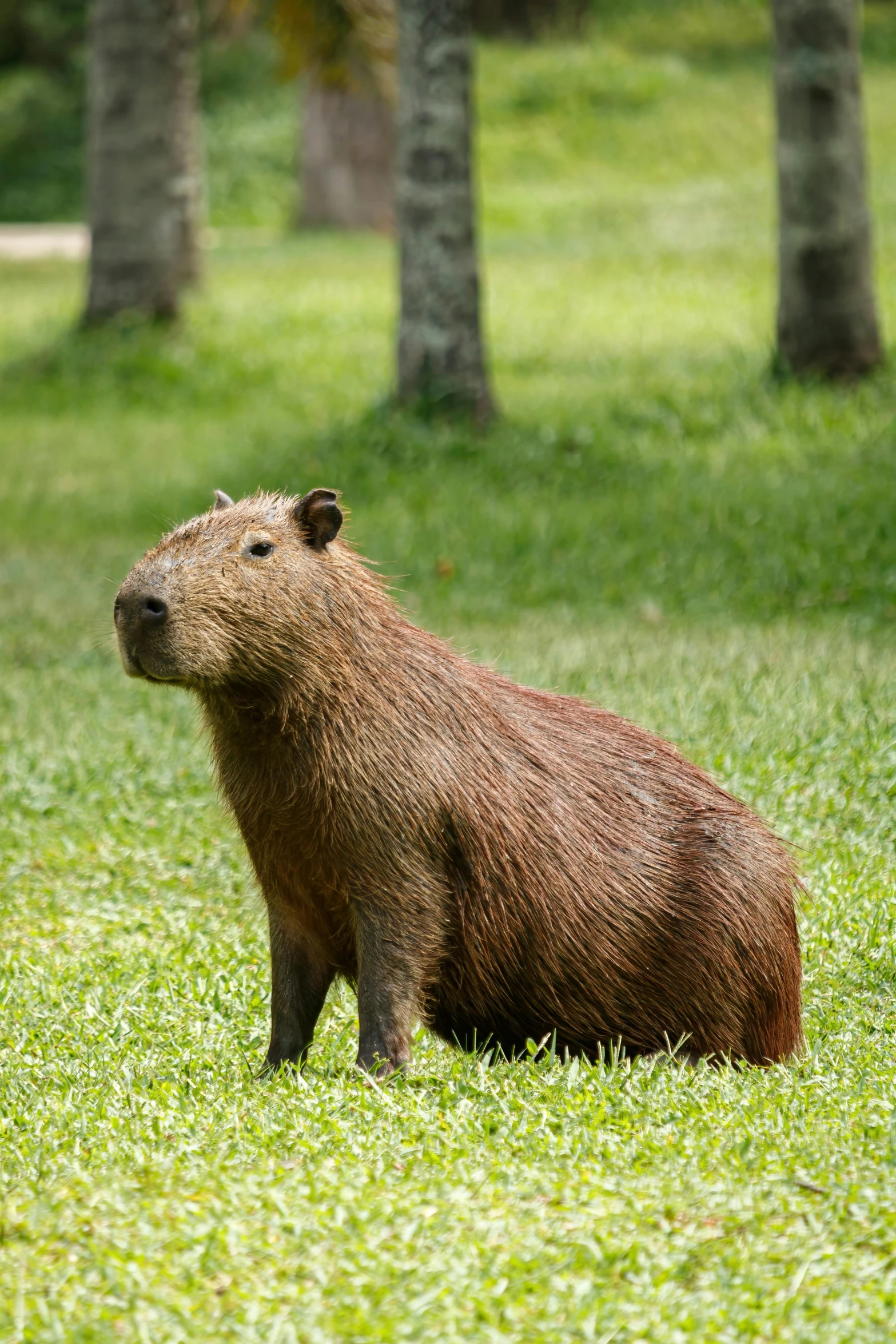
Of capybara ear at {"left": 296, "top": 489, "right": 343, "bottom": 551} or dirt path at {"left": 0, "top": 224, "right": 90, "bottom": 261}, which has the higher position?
dirt path at {"left": 0, "top": 224, "right": 90, "bottom": 261}

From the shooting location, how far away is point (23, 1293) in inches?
111

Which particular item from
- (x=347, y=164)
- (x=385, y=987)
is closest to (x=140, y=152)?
(x=347, y=164)

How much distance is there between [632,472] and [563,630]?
2.58 metres

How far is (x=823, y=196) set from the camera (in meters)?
10.5

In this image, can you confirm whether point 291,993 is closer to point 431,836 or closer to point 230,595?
point 431,836

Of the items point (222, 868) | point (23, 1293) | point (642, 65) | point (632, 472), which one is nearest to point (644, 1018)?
point (23, 1293)

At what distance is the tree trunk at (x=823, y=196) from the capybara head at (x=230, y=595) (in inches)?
294

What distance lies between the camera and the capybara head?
3562 mm

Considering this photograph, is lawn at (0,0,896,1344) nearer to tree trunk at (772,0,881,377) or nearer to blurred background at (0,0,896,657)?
blurred background at (0,0,896,657)

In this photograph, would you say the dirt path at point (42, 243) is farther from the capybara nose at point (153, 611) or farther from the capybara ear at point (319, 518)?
the capybara nose at point (153, 611)

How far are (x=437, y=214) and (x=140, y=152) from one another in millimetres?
4045

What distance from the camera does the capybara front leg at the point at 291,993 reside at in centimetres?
392

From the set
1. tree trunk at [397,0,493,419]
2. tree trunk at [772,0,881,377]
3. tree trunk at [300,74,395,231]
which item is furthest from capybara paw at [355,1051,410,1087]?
tree trunk at [300,74,395,231]

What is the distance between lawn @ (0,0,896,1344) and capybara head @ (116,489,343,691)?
0.31 m
